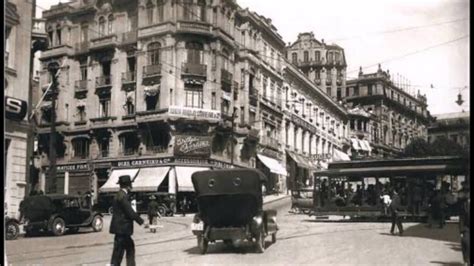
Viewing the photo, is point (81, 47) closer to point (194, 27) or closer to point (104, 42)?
point (104, 42)

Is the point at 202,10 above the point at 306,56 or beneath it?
above

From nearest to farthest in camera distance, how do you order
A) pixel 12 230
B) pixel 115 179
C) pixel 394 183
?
pixel 115 179, pixel 12 230, pixel 394 183

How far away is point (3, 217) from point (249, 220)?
11.4 ft

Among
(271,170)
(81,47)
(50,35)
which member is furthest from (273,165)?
(50,35)

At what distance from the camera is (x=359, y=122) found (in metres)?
9.13

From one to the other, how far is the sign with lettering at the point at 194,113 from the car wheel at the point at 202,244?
168cm

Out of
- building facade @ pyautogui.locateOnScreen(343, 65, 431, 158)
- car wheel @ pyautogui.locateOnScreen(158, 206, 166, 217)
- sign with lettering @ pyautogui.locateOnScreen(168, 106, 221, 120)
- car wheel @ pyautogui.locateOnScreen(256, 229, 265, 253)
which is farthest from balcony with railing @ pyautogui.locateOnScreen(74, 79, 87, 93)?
building facade @ pyautogui.locateOnScreen(343, 65, 431, 158)

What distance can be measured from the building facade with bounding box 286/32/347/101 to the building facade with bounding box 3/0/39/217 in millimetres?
4055

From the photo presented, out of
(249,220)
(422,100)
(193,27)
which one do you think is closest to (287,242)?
(249,220)

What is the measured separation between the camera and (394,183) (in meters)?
10.4

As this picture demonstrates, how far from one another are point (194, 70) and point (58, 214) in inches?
141

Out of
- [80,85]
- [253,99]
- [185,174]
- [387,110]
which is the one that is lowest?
[185,174]

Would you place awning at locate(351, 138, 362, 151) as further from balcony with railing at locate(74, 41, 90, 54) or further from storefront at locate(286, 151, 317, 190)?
balcony with railing at locate(74, 41, 90, 54)

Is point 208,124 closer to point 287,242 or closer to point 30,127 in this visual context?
point 287,242
